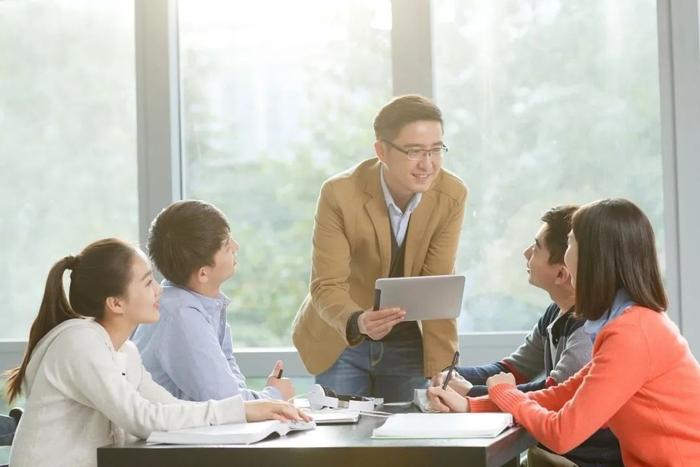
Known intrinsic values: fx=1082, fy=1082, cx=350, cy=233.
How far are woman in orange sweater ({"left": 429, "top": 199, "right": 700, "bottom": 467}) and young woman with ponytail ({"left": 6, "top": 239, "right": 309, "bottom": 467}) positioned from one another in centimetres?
58

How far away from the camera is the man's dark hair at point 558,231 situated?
2.89 meters

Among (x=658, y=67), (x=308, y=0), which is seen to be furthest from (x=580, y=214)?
(x=308, y=0)

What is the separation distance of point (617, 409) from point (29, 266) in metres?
3.34

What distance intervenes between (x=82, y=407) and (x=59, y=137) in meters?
2.71

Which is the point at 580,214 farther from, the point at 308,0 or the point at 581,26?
the point at 308,0

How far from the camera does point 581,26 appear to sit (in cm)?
428

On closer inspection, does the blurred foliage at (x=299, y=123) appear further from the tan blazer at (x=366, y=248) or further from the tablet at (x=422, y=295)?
the tablet at (x=422, y=295)

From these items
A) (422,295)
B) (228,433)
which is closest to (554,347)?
(422,295)

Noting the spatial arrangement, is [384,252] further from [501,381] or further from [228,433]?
[228,433]

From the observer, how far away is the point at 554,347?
9.39ft

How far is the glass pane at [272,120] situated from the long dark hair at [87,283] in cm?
205

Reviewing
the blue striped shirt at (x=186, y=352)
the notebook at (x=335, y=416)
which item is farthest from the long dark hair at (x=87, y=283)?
the notebook at (x=335, y=416)

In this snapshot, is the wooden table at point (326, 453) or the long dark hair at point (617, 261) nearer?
the wooden table at point (326, 453)

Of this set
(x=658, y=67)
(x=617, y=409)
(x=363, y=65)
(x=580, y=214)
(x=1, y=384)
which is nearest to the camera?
(x=617, y=409)
